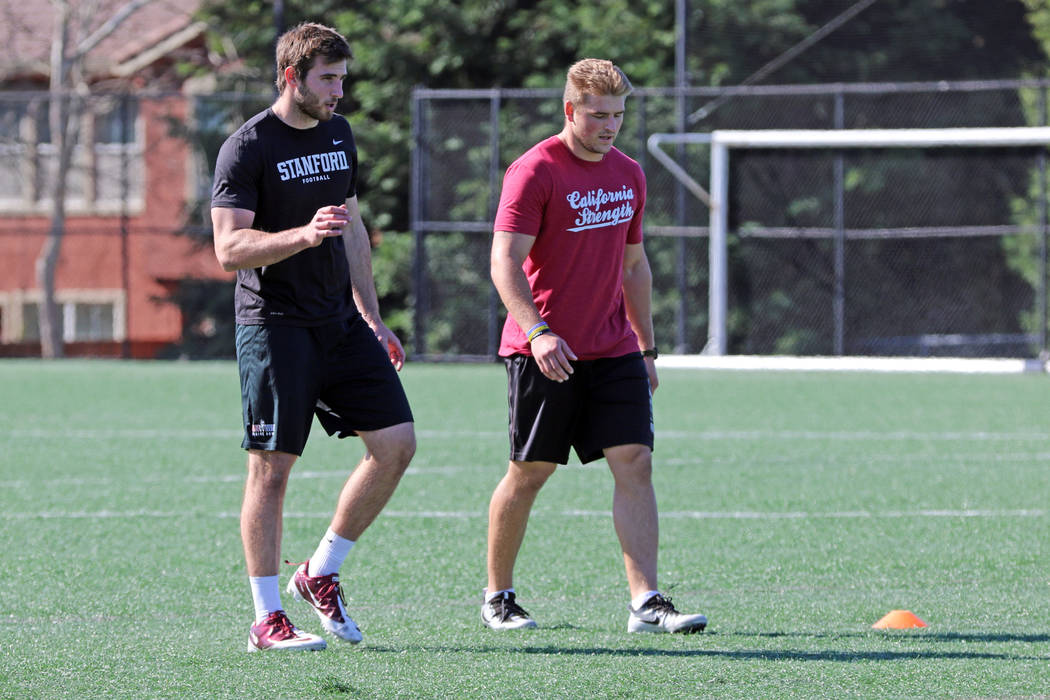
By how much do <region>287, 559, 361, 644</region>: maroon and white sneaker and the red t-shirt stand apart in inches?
41.3

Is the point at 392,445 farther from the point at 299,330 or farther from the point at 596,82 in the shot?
the point at 596,82

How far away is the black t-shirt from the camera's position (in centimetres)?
545

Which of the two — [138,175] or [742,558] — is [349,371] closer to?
[742,558]

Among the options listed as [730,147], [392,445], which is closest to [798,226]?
[730,147]

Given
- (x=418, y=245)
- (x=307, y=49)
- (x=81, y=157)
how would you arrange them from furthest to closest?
(x=81, y=157)
(x=418, y=245)
(x=307, y=49)

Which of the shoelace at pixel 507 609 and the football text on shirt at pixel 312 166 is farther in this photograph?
the shoelace at pixel 507 609

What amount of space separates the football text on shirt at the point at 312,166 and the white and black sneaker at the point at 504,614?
1.63 meters

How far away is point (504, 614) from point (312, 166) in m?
1.71

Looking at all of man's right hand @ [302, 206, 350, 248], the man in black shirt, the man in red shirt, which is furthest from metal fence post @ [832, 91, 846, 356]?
man's right hand @ [302, 206, 350, 248]

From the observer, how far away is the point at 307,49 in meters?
5.42

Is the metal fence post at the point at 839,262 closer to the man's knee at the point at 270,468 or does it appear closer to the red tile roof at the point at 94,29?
the red tile roof at the point at 94,29

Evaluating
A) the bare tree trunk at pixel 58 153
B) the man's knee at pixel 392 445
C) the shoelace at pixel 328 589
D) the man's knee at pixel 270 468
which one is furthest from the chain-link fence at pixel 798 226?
the man's knee at pixel 270 468

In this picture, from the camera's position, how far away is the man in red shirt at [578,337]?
19.3ft

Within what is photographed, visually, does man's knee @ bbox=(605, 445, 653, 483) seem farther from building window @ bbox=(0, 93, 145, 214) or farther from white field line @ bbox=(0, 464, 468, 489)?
building window @ bbox=(0, 93, 145, 214)
